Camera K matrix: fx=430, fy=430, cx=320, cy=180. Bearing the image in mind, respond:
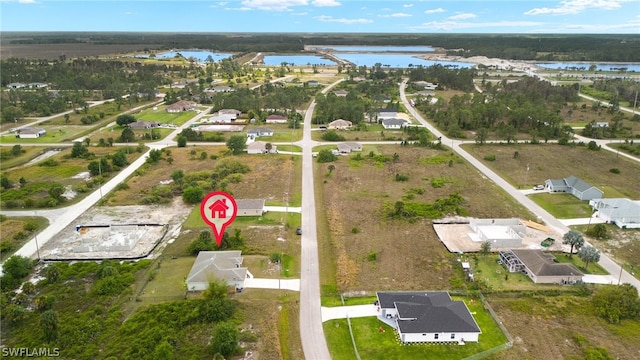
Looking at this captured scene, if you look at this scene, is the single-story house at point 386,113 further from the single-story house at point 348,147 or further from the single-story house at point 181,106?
the single-story house at point 181,106

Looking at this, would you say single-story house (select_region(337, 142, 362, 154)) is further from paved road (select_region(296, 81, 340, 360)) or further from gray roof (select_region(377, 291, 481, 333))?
gray roof (select_region(377, 291, 481, 333))

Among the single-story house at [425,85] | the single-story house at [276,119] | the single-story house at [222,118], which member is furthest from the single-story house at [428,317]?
the single-story house at [425,85]

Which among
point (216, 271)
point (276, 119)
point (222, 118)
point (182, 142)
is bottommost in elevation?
point (216, 271)

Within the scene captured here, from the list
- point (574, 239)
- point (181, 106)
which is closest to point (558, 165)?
point (574, 239)

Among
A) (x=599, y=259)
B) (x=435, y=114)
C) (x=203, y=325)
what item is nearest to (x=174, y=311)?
(x=203, y=325)

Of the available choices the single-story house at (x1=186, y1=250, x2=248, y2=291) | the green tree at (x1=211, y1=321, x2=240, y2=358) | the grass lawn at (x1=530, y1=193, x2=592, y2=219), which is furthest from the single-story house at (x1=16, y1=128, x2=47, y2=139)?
the grass lawn at (x1=530, y1=193, x2=592, y2=219)

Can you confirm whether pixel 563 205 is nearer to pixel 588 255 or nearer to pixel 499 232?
pixel 499 232
